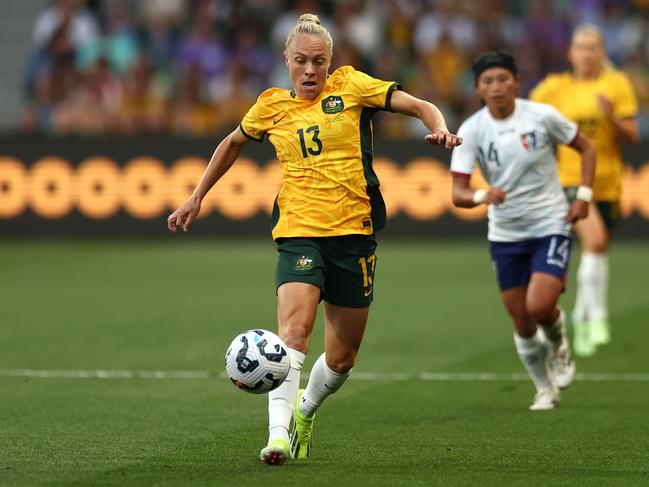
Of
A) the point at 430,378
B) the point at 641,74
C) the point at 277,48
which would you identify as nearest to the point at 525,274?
the point at 430,378

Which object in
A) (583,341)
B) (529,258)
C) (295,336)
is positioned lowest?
(583,341)

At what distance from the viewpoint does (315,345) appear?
497 inches

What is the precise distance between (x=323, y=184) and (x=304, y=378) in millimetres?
3560

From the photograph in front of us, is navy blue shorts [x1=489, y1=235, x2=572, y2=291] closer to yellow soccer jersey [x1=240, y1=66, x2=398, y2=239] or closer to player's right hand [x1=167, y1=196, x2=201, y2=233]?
yellow soccer jersey [x1=240, y1=66, x2=398, y2=239]

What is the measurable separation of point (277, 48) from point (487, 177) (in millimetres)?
14707

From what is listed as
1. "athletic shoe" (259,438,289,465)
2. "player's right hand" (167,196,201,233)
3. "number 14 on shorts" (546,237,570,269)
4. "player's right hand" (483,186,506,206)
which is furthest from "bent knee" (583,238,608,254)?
"athletic shoe" (259,438,289,465)

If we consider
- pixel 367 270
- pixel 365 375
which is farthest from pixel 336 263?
pixel 365 375

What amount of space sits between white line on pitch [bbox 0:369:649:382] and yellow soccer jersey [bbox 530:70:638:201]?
2280 millimetres

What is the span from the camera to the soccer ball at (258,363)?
6.95m

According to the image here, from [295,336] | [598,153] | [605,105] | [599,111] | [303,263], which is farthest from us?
[598,153]

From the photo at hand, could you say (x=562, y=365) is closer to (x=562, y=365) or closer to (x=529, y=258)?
(x=562, y=365)

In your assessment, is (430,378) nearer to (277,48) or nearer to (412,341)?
(412,341)

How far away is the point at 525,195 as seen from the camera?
378 inches

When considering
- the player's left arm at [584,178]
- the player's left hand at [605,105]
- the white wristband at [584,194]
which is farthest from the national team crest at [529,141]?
the player's left hand at [605,105]
